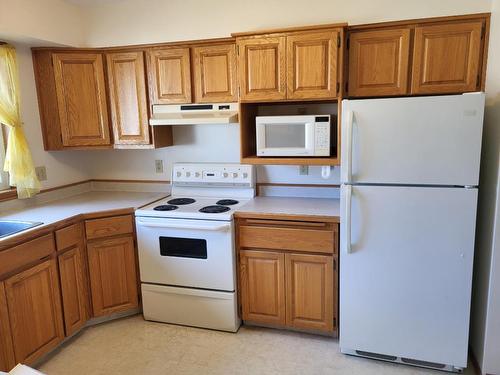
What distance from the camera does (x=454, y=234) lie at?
207cm

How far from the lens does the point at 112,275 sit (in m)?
2.81

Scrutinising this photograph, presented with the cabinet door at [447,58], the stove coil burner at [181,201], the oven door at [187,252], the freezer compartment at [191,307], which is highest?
the cabinet door at [447,58]

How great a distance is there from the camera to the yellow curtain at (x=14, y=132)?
268cm

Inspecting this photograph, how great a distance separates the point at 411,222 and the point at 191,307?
166cm

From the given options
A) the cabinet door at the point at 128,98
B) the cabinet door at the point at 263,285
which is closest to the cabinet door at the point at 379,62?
the cabinet door at the point at 263,285

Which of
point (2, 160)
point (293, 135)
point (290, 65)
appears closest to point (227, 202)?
point (293, 135)

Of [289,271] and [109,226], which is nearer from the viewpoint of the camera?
[289,271]

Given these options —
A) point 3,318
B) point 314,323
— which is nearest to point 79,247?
point 3,318

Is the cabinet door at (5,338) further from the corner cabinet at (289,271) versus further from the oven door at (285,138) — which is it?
the oven door at (285,138)

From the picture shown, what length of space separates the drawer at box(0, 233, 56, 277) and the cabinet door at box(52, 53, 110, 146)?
0.99 meters

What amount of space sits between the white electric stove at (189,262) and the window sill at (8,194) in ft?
3.19

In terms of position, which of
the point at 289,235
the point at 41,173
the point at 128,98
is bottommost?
the point at 289,235

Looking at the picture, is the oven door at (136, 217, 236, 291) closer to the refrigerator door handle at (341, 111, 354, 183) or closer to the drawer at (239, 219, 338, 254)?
the drawer at (239, 219, 338, 254)

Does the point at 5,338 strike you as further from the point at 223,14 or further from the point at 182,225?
the point at 223,14
